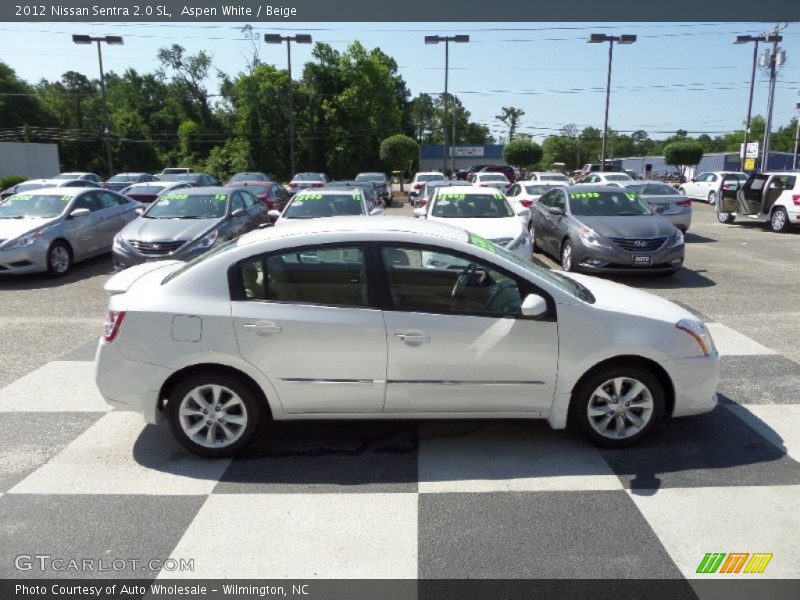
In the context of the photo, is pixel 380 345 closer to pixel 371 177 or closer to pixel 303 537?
pixel 303 537

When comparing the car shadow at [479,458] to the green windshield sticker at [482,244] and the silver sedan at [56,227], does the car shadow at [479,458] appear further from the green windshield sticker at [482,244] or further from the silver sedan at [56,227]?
the silver sedan at [56,227]

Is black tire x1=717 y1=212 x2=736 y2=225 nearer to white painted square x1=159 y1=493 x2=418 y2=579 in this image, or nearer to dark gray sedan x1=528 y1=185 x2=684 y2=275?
dark gray sedan x1=528 y1=185 x2=684 y2=275

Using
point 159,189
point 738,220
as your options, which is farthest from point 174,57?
point 738,220

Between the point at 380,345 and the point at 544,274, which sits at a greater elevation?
the point at 544,274

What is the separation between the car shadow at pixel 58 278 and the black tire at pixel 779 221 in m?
16.3

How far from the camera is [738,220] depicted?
20.3 metres

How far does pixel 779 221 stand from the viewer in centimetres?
1652

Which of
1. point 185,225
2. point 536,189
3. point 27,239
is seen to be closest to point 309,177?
point 536,189

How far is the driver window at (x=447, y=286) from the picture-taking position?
402 cm

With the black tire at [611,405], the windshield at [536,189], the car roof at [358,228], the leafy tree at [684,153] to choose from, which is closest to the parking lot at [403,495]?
the black tire at [611,405]

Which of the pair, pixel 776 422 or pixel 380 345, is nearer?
pixel 380 345
